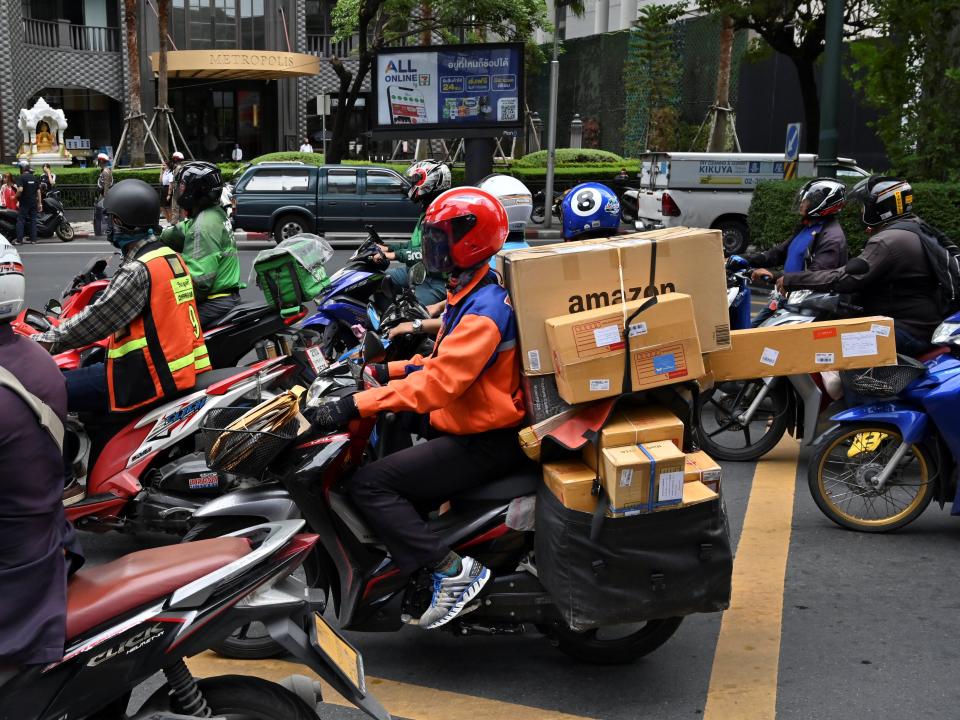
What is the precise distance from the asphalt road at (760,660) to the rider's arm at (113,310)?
1.22 m

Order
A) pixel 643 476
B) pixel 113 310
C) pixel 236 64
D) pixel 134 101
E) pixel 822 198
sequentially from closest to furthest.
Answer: pixel 643 476 → pixel 113 310 → pixel 822 198 → pixel 134 101 → pixel 236 64

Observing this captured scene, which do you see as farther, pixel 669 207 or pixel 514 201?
pixel 669 207

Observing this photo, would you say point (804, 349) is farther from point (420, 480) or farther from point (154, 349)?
point (154, 349)

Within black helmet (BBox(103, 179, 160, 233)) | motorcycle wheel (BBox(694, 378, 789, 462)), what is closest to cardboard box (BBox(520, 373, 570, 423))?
black helmet (BBox(103, 179, 160, 233))

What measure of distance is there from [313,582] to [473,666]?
70 cm

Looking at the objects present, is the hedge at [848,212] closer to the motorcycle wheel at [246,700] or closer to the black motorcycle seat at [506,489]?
the black motorcycle seat at [506,489]

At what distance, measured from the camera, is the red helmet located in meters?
3.97

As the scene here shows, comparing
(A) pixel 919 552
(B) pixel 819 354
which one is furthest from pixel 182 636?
(A) pixel 919 552

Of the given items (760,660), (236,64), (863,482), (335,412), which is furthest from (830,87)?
(236,64)

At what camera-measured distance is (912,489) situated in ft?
19.0

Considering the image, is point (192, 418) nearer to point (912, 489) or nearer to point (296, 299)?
point (296, 299)

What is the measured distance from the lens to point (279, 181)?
20938 mm

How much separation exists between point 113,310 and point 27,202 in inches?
744

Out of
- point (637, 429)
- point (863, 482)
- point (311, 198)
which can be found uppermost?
point (637, 429)
